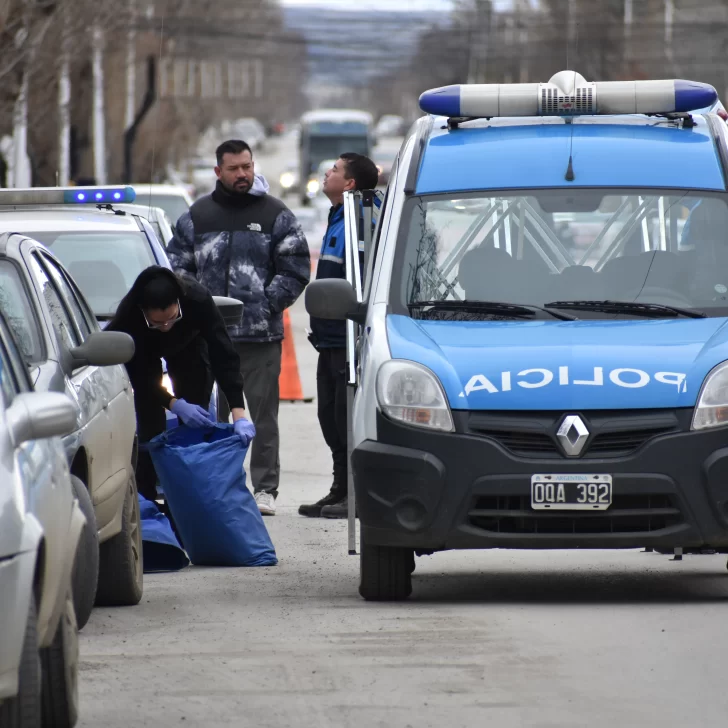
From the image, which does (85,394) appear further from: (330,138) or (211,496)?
(330,138)

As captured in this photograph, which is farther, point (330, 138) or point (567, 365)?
point (330, 138)

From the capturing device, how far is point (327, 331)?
11.1 meters

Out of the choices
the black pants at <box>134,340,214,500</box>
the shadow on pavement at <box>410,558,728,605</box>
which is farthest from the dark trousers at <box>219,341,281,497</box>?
the shadow on pavement at <box>410,558,728,605</box>

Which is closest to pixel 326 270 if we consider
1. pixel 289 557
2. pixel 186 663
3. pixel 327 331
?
pixel 327 331

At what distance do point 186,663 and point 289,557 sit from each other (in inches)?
122

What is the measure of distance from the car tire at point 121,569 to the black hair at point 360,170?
142 inches

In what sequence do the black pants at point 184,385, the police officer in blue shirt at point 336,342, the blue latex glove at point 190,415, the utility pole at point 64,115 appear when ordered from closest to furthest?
the blue latex glove at point 190,415
the black pants at point 184,385
the police officer in blue shirt at point 336,342
the utility pole at point 64,115

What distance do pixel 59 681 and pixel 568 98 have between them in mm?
4453

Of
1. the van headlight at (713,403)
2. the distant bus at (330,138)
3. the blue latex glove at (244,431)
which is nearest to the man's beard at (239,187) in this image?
the blue latex glove at (244,431)

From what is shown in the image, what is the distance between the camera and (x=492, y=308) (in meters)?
7.98

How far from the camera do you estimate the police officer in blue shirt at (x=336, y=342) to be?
11125 millimetres

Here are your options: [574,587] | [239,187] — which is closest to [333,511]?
[239,187]

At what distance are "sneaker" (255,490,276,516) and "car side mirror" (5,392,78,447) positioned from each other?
604cm

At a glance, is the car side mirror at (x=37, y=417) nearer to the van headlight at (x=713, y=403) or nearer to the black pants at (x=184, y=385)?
the van headlight at (x=713, y=403)
